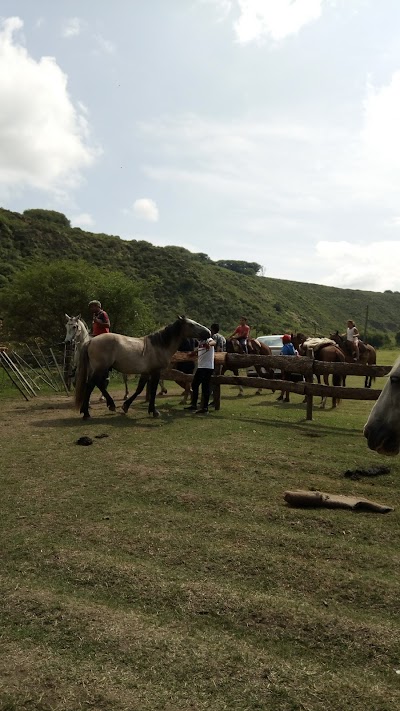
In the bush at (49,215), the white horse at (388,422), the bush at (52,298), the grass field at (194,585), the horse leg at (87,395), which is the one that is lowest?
the grass field at (194,585)

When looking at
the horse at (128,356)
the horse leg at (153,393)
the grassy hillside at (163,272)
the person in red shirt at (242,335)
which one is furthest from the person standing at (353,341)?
the grassy hillside at (163,272)

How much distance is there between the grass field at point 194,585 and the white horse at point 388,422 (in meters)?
1.05

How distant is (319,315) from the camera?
74562 mm

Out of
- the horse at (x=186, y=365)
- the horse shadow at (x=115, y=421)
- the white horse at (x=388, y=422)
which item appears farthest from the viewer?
the horse at (x=186, y=365)

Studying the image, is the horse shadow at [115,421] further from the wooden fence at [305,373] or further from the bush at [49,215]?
the bush at [49,215]

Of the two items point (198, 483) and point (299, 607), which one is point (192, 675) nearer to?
point (299, 607)

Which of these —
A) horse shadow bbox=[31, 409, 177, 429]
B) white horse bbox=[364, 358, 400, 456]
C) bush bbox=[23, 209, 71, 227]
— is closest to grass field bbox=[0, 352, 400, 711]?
white horse bbox=[364, 358, 400, 456]

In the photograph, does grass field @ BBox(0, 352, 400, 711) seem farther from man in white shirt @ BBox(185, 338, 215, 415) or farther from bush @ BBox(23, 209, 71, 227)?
bush @ BBox(23, 209, 71, 227)

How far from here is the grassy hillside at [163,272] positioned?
1533 inches

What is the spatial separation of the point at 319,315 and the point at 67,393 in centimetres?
6398

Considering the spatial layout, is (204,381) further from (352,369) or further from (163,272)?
(163,272)

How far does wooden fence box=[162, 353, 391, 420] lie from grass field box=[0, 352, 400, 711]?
2.46 metres

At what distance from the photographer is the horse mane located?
10.8 meters

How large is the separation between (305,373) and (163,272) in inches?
1538
